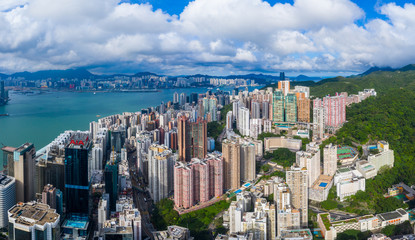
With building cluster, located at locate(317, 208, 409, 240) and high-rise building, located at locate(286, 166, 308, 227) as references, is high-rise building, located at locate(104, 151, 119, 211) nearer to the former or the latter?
high-rise building, located at locate(286, 166, 308, 227)

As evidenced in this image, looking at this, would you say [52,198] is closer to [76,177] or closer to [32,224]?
[76,177]

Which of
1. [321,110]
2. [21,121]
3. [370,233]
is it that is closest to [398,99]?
[321,110]

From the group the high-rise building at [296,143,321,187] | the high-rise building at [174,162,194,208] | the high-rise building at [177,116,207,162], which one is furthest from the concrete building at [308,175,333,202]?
the high-rise building at [177,116,207,162]

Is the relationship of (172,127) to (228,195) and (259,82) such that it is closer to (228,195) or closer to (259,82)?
(228,195)

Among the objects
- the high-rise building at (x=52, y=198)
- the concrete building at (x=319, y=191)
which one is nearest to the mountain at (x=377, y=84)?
the concrete building at (x=319, y=191)

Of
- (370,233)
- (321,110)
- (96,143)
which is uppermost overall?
(321,110)

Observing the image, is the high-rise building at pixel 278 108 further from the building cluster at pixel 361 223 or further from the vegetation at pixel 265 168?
the building cluster at pixel 361 223

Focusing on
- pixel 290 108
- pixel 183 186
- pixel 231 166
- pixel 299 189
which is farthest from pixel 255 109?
pixel 299 189
